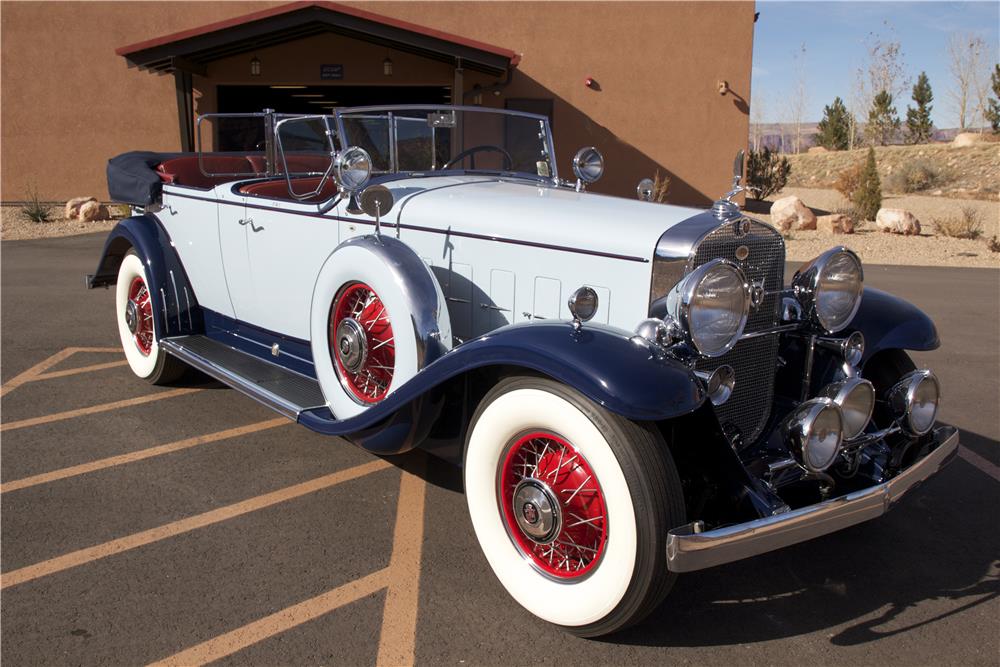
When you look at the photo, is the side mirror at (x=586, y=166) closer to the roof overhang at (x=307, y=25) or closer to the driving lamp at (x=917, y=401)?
the driving lamp at (x=917, y=401)

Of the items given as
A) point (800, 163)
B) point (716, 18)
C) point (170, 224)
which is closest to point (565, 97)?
point (716, 18)

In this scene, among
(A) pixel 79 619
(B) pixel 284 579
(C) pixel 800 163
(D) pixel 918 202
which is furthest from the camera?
(C) pixel 800 163

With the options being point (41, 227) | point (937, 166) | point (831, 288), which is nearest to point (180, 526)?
point (831, 288)

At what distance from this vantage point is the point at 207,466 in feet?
12.2

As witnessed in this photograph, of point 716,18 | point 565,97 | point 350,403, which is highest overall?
point 716,18

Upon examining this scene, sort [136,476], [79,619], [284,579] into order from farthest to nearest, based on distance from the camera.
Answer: [136,476] → [284,579] → [79,619]

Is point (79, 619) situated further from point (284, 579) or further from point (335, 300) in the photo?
point (335, 300)

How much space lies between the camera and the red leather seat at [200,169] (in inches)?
202

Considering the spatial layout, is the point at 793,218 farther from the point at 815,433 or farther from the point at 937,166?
the point at 937,166

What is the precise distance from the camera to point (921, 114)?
133 feet

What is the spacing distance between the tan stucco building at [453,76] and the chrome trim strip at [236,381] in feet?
36.3

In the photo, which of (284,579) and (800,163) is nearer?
(284,579)

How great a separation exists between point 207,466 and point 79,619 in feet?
4.04

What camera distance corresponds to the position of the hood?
2789mm
